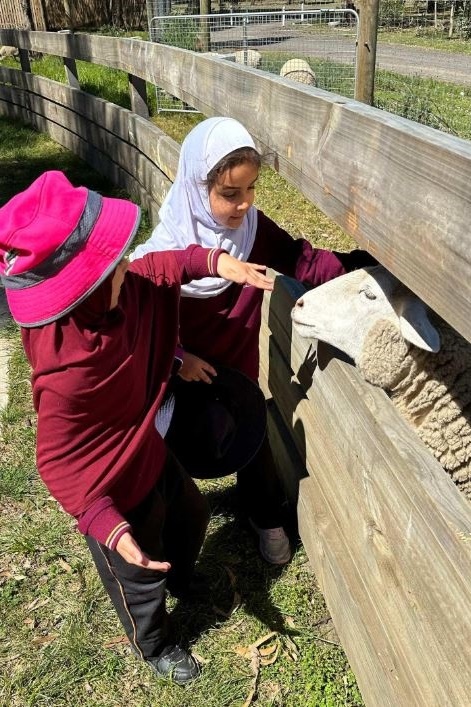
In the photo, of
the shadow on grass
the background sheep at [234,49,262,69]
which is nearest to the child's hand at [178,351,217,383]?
the shadow on grass

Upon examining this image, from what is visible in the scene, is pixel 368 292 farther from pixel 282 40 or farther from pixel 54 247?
pixel 282 40

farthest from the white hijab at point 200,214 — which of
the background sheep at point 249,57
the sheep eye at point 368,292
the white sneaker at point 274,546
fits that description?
the background sheep at point 249,57

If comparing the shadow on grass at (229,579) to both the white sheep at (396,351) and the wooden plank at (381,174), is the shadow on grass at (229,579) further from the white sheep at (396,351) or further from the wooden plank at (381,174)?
the wooden plank at (381,174)

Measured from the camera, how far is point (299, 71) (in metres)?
7.11

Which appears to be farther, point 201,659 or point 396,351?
point 201,659

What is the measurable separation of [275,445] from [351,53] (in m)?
5.67

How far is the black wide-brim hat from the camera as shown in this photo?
2.32 m

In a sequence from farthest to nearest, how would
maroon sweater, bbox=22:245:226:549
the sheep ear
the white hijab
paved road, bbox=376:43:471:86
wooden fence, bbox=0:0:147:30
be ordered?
wooden fence, bbox=0:0:147:30
paved road, bbox=376:43:471:86
the white hijab
the sheep ear
maroon sweater, bbox=22:245:226:549

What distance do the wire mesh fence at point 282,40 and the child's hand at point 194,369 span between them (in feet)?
14.6

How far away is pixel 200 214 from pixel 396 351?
0.81m

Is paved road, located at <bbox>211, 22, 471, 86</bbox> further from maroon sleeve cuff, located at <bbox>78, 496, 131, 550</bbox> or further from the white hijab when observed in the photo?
maroon sleeve cuff, located at <bbox>78, 496, 131, 550</bbox>

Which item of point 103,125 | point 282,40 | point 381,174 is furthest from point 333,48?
point 381,174

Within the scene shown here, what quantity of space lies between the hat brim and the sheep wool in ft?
2.72

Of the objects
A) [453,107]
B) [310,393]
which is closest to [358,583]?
[310,393]
